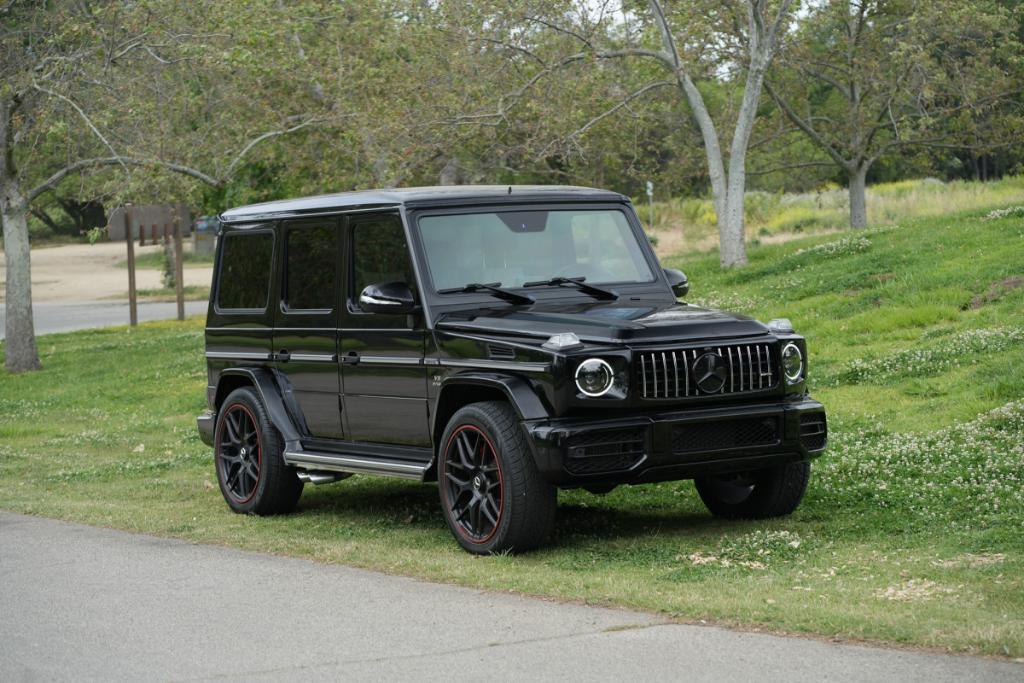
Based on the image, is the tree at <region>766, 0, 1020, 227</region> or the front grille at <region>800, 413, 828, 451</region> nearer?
the front grille at <region>800, 413, 828, 451</region>

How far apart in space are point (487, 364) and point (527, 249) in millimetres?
1219

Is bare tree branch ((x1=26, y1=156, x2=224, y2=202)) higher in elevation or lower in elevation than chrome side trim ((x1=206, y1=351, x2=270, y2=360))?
higher

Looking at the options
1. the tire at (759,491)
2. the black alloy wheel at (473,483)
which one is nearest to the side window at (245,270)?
the black alloy wheel at (473,483)

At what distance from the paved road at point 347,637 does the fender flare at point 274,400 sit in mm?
1570

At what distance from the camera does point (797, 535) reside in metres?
8.46

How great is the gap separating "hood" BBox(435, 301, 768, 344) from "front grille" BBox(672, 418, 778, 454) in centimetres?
48

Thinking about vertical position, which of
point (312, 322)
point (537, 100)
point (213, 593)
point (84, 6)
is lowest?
point (213, 593)

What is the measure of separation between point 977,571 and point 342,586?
3.15 m

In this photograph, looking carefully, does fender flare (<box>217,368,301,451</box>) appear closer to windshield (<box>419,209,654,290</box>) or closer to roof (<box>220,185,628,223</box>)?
roof (<box>220,185,628,223</box>)

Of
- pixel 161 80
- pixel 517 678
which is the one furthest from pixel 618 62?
pixel 517 678

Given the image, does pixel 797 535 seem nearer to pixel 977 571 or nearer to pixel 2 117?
pixel 977 571

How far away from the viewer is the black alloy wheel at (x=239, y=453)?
1059 centimetres

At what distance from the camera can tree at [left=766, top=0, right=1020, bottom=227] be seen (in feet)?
88.2

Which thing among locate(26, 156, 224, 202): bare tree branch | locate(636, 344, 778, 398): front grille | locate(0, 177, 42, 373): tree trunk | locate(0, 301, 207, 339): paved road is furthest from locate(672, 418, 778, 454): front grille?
locate(0, 301, 207, 339): paved road
